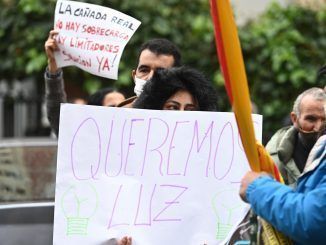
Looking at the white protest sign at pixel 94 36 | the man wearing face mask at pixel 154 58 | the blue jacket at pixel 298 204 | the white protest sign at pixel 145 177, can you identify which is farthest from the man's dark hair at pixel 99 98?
the blue jacket at pixel 298 204

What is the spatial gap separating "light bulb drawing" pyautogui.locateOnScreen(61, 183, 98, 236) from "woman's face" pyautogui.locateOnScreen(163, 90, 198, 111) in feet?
1.90

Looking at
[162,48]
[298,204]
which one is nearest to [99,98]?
[162,48]

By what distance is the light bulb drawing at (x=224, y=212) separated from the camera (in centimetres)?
386

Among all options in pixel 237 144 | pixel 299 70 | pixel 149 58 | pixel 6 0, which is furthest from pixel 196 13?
pixel 237 144

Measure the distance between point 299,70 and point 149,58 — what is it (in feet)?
23.3

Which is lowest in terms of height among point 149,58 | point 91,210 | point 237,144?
point 91,210

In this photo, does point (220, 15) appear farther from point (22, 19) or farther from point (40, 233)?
point (22, 19)

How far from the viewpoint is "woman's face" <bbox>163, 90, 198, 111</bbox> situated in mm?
4145

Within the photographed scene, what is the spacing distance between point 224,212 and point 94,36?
1.23 m

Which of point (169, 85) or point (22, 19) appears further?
point (22, 19)

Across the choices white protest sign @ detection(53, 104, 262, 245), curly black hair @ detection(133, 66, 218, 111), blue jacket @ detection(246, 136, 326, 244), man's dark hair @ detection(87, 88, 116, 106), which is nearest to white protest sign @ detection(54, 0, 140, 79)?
curly black hair @ detection(133, 66, 218, 111)

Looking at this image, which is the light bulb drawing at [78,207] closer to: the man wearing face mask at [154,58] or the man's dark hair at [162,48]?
the man wearing face mask at [154,58]

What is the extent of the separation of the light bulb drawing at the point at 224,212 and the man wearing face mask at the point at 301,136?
111cm

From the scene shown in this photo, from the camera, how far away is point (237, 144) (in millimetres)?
3955
